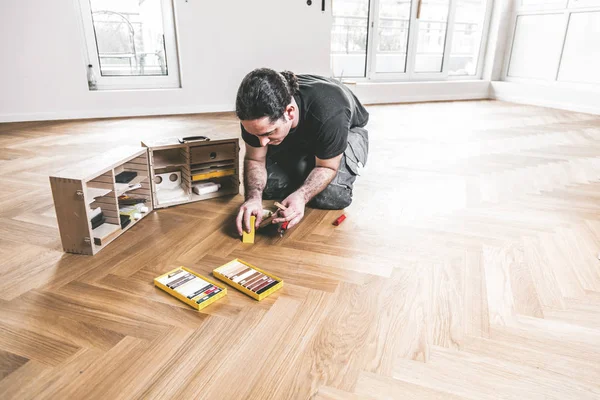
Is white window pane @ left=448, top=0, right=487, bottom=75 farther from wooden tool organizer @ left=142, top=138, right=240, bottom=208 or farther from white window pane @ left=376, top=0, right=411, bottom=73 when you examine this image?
wooden tool organizer @ left=142, top=138, right=240, bottom=208

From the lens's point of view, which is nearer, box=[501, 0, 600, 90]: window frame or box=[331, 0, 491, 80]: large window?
box=[501, 0, 600, 90]: window frame

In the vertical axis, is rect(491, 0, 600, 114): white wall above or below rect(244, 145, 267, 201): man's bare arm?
above

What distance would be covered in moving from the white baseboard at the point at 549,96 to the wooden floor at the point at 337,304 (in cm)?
296

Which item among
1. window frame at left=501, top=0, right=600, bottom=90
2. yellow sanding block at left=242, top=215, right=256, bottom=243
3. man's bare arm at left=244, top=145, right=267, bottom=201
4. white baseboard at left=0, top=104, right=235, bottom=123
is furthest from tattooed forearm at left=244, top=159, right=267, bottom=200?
window frame at left=501, top=0, right=600, bottom=90

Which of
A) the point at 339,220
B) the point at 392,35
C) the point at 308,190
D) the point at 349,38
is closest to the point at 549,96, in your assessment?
the point at 392,35

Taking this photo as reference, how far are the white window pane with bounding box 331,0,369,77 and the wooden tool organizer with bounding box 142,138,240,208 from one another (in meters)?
3.31

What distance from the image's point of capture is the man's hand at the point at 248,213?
4.83 feet

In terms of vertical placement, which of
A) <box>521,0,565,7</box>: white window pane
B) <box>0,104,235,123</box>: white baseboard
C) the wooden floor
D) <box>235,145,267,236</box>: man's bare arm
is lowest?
the wooden floor

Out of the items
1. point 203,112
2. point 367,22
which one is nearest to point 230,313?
point 203,112

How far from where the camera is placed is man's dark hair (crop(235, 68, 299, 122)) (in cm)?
133

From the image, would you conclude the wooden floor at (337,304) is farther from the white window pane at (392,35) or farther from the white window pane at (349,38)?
the white window pane at (392,35)

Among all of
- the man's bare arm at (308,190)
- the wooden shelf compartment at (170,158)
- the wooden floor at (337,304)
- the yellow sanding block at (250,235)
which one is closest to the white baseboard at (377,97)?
the wooden floor at (337,304)

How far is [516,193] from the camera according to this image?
6.79ft

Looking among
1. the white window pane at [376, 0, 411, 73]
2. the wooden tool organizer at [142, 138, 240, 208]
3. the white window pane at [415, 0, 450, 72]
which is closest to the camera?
the wooden tool organizer at [142, 138, 240, 208]
